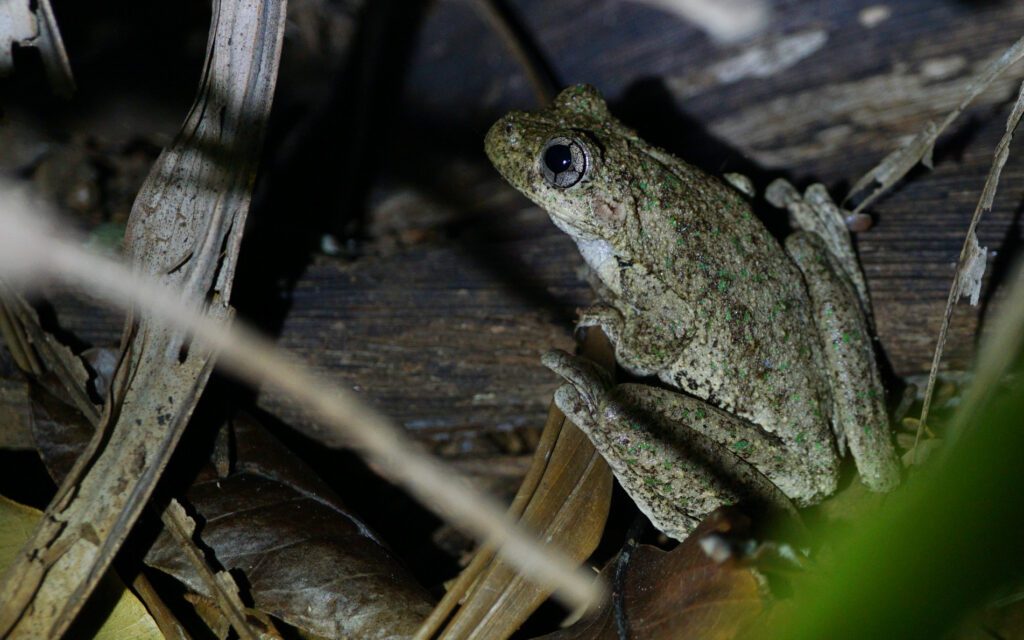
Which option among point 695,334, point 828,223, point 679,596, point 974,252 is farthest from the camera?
point 828,223

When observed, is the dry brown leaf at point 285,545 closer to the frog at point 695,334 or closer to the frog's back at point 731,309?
the frog at point 695,334

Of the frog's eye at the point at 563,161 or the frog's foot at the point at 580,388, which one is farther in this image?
the frog's eye at the point at 563,161

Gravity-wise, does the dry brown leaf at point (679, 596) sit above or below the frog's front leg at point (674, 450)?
below

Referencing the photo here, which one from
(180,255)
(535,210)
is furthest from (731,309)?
(180,255)

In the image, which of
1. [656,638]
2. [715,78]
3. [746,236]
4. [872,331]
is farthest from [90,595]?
[715,78]

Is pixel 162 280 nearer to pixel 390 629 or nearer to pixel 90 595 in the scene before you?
pixel 90 595

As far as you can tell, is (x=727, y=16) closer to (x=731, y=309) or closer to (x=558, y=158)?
(x=558, y=158)

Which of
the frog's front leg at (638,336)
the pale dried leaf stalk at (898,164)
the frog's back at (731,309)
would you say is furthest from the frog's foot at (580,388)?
the pale dried leaf stalk at (898,164)
